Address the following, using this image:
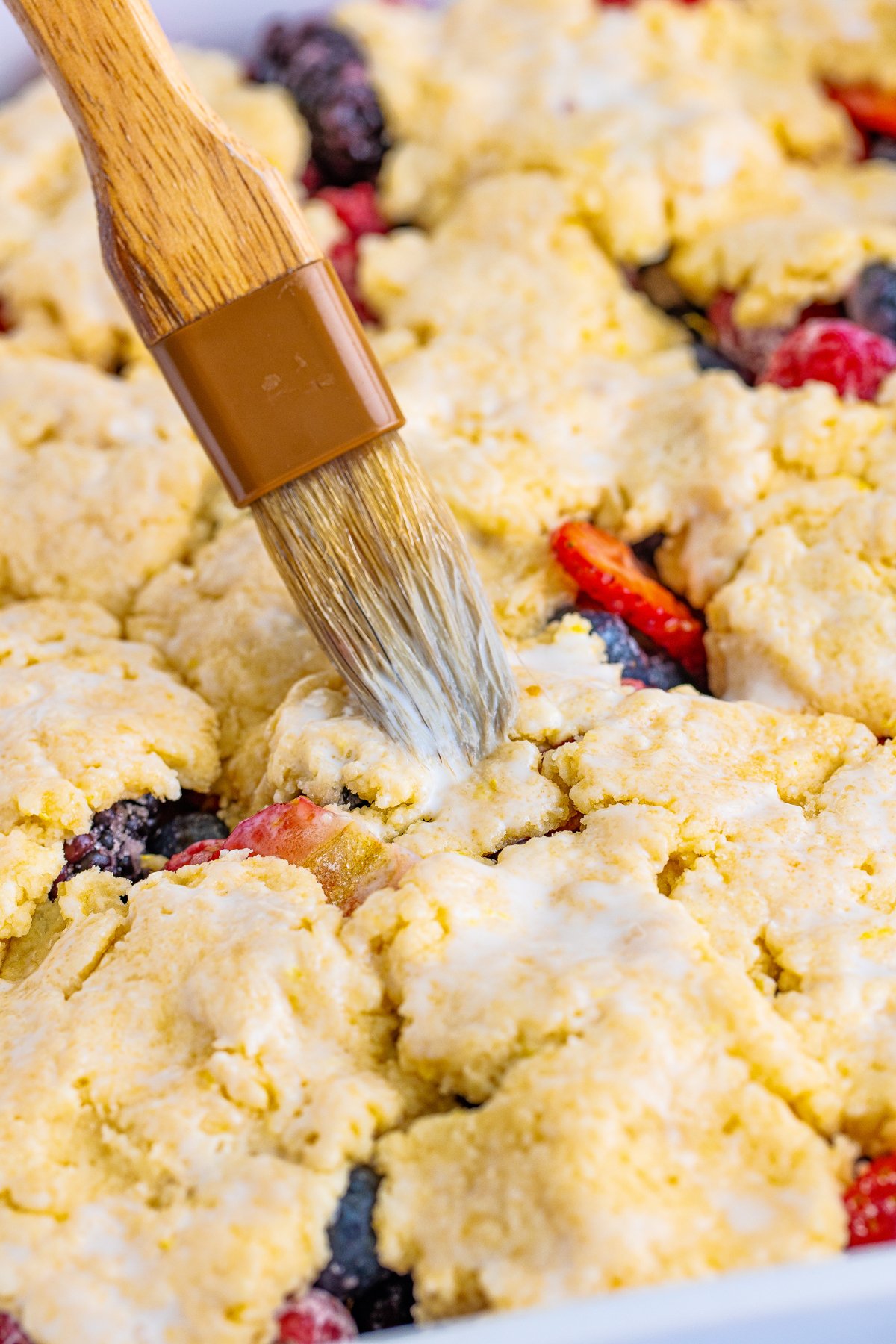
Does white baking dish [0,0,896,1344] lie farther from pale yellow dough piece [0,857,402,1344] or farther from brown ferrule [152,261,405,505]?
brown ferrule [152,261,405,505]

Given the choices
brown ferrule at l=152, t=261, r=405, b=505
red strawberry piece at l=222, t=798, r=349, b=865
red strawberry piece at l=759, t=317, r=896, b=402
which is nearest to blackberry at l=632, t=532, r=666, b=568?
red strawberry piece at l=759, t=317, r=896, b=402

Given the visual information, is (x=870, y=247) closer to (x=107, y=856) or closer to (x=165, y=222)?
(x=165, y=222)

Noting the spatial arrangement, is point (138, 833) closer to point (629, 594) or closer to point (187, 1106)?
point (187, 1106)

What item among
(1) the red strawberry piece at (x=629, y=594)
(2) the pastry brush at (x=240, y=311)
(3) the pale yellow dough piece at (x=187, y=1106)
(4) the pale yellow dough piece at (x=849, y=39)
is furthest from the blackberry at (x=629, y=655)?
(4) the pale yellow dough piece at (x=849, y=39)

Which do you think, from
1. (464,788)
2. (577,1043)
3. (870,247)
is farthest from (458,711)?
(870,247)

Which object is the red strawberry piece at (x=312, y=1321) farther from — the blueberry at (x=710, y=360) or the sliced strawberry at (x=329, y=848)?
the blueberry at (x=710, y=360)

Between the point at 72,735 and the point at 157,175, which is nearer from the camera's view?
the point at 157,175

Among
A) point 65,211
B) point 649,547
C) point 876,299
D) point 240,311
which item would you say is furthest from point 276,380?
point 65,211
